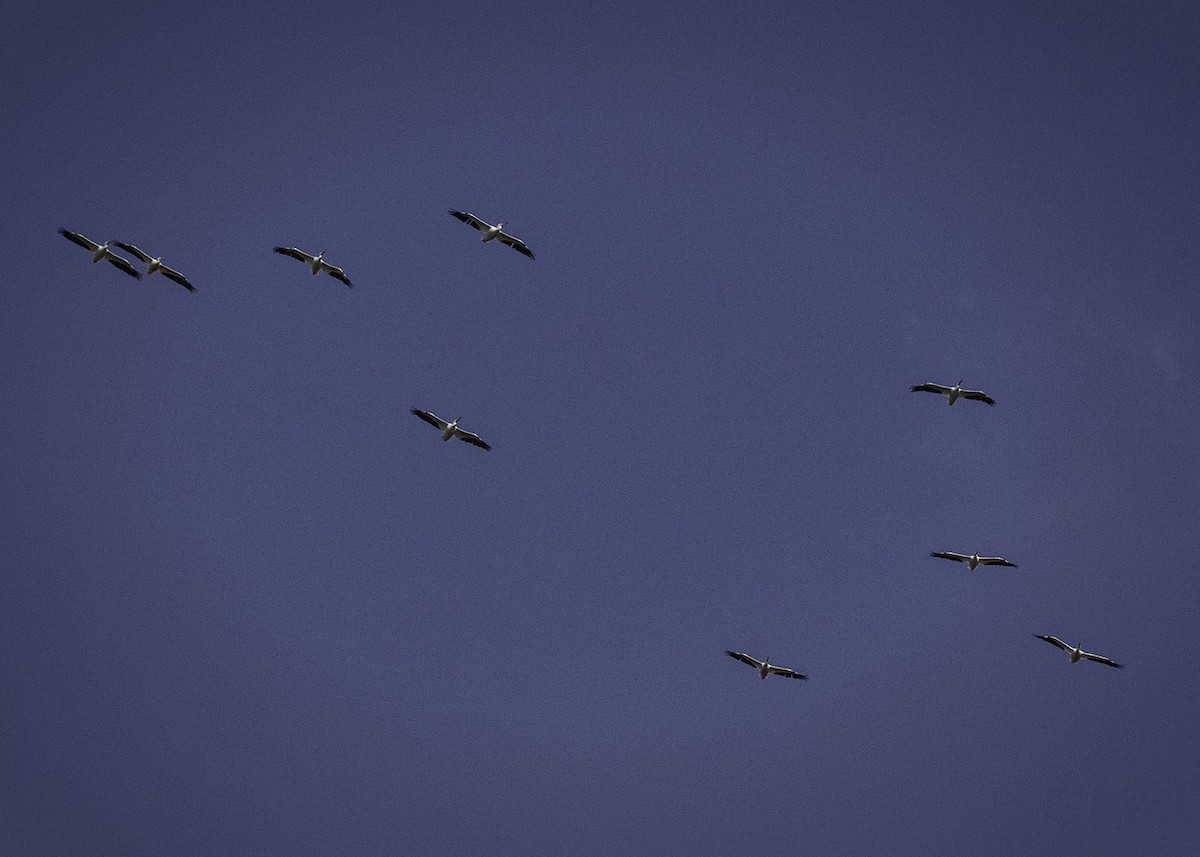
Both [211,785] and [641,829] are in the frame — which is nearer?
[641,829]

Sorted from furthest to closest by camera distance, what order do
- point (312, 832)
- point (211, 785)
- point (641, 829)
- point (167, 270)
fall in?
A: point (211, 785), point (312, 832), point (641, 829), point (167, 270)

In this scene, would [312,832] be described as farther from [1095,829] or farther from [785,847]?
[1095,829]

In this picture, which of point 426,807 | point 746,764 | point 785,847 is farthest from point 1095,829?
point 426,807

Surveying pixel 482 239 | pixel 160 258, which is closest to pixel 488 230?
pixel 482 239

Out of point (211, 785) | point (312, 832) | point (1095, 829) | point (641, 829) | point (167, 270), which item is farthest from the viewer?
point (211, 785)

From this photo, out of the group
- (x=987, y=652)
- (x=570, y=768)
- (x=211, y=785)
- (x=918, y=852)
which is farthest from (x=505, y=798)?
(x=987, y=652)

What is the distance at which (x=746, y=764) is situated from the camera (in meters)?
191

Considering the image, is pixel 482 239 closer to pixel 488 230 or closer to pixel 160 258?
pixel 488 230

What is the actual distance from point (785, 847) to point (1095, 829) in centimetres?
3749

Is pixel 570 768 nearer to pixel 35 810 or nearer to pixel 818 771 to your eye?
pixel 818 771

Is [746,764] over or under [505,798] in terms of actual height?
over

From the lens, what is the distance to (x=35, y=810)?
599ft

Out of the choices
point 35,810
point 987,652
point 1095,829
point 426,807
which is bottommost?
point 35,810

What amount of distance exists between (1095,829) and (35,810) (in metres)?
145
